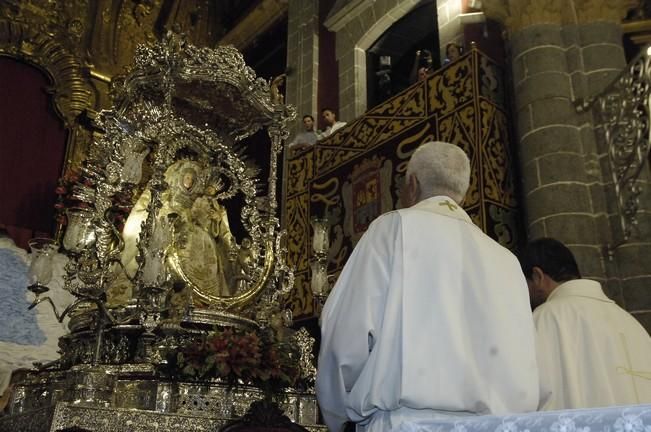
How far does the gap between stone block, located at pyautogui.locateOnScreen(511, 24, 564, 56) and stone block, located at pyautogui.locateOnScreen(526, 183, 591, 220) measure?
53.6 inches

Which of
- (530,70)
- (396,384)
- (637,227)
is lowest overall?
(396,384)

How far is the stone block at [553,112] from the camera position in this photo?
18.2ft

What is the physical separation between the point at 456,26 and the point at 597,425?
6.58 metres

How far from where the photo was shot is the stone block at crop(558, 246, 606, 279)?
5.00m

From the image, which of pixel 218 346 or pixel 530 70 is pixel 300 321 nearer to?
pixel 530 70

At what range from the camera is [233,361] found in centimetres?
325

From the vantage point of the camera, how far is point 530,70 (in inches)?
229

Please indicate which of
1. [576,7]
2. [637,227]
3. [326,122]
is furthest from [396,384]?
[326,122]

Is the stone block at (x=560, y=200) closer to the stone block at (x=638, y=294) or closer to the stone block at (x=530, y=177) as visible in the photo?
the stone block at (x=530, y=177)

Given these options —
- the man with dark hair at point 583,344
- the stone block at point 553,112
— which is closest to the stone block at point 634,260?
the stone block at point 553,112

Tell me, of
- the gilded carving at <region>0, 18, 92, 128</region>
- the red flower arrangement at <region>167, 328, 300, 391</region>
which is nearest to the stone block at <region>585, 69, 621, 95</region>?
the red flower arrangement at <region>167, 328, 300, 391</region>

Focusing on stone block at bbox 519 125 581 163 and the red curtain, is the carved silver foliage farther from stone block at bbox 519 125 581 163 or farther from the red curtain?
the red curtain

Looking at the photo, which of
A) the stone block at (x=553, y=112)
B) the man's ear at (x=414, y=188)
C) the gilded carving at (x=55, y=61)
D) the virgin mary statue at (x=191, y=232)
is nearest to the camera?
the man's ear at (x=414, y=188)

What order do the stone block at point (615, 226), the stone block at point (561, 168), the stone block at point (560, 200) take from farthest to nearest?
the stone block at point (561, 168)
the stone block at point (560, 200)
the stone block at point (615, 226)
